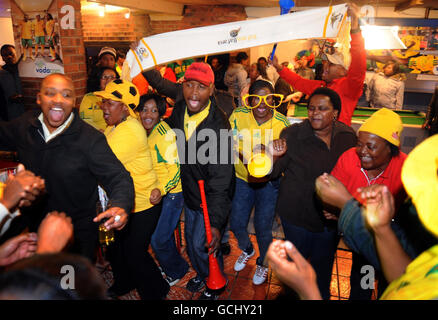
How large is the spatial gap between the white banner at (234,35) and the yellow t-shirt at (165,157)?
2.11 ft

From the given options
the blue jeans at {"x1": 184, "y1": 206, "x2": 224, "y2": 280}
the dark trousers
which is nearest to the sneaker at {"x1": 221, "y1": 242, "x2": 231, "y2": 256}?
the blue jeans at {"x1": 184, "y1": 206, "x2": 224, "y2": 280}

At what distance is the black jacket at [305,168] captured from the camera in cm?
244

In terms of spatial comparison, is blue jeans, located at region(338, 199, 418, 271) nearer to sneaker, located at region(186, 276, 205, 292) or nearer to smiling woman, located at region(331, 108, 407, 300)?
smiling woman, located at region(331, 108, 407, 300)

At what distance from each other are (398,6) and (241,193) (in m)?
10.3

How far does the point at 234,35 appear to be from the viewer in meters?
2.67

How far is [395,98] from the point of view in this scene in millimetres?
7250

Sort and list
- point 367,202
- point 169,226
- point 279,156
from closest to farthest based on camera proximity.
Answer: point 367,202 < point 279,156 < point 169,226

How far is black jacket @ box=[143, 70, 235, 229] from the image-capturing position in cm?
250

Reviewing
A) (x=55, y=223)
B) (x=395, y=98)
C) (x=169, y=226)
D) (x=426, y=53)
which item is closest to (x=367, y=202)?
(x=55, y=223)

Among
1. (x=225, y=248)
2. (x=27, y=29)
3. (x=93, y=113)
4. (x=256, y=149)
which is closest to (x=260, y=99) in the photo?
(x=256, y=149)

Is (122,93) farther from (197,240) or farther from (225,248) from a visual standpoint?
(225,248)

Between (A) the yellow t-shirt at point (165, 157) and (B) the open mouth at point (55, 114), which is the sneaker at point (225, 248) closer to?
(A) the yellow t-shirt at point (165, 157)

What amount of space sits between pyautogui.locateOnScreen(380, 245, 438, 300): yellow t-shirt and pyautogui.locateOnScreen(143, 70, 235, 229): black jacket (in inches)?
59.0
